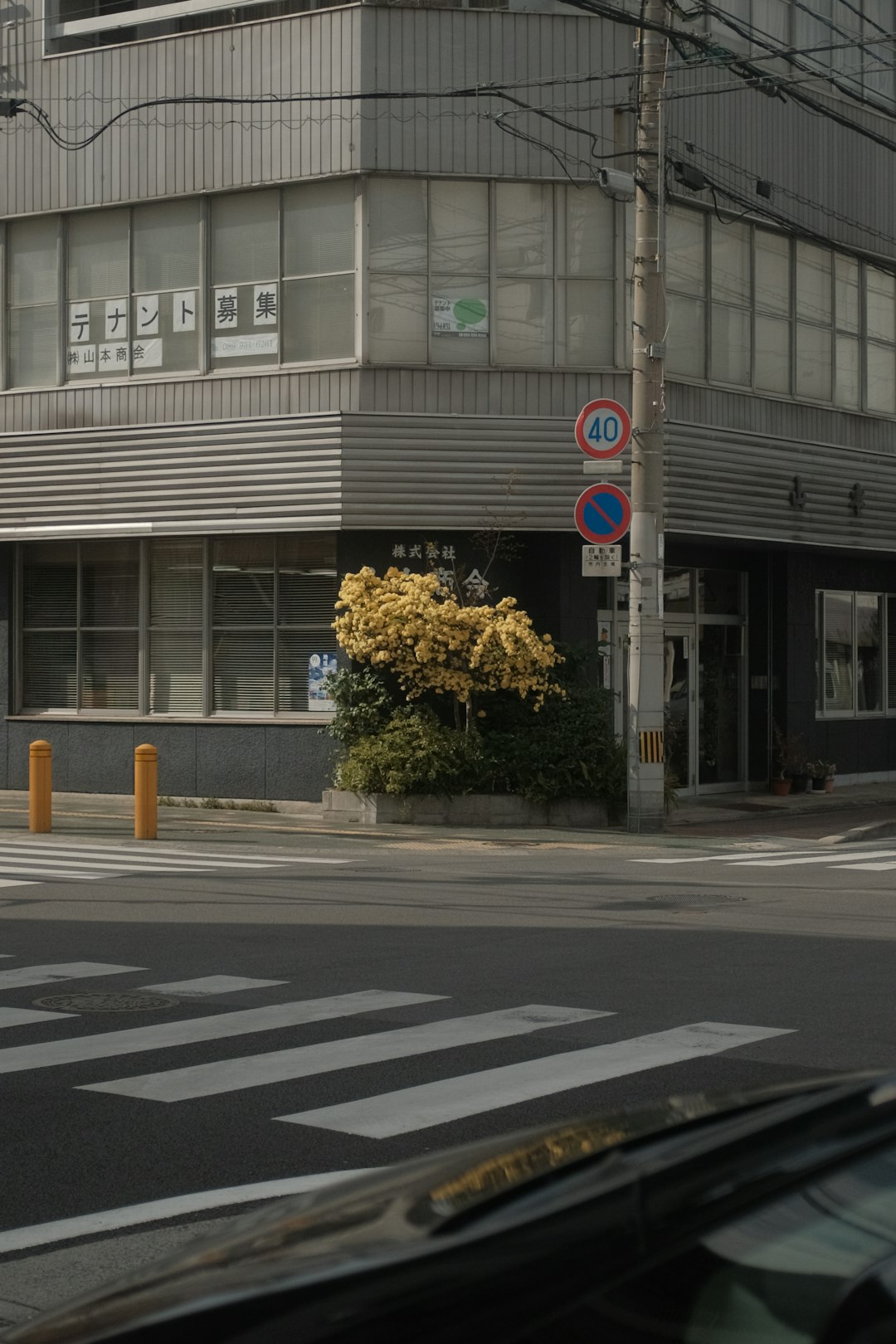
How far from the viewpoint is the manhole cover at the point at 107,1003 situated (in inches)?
375

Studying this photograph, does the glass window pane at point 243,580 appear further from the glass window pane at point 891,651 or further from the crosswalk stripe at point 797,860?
the glass window pane at point 891,651

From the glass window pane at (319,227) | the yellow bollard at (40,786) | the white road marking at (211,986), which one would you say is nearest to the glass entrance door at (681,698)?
the glass window pane at (319,227)

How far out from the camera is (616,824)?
21656mm

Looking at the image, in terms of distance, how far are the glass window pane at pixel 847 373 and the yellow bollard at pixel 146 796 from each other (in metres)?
13.6

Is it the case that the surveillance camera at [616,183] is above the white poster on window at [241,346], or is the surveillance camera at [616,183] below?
above

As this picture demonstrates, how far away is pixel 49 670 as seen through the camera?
26.0 metres

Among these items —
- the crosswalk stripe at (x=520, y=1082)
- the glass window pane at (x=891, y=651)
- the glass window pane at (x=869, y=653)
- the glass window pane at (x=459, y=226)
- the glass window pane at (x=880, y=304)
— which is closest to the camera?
the crosswalk stripe at (x=520, y=1082)

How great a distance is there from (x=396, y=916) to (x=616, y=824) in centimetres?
861

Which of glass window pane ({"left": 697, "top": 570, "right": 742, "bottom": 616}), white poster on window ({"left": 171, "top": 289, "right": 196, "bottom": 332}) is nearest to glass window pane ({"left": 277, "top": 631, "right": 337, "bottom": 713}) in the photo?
white poster on window ({"left": 171, "top": 289, "right": 196, "bottom": 332})

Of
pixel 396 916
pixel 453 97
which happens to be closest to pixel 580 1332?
pixel 396 916

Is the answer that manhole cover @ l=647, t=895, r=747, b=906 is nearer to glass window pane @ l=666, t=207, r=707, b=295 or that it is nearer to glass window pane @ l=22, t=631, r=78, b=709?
glass window pane @ l=666, t=207, r=707, b=295

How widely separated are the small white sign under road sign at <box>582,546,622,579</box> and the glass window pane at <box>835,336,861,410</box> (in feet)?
29.5

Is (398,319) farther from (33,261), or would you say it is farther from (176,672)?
(33,261)

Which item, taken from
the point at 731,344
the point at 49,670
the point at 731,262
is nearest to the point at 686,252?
the point at 731,262
